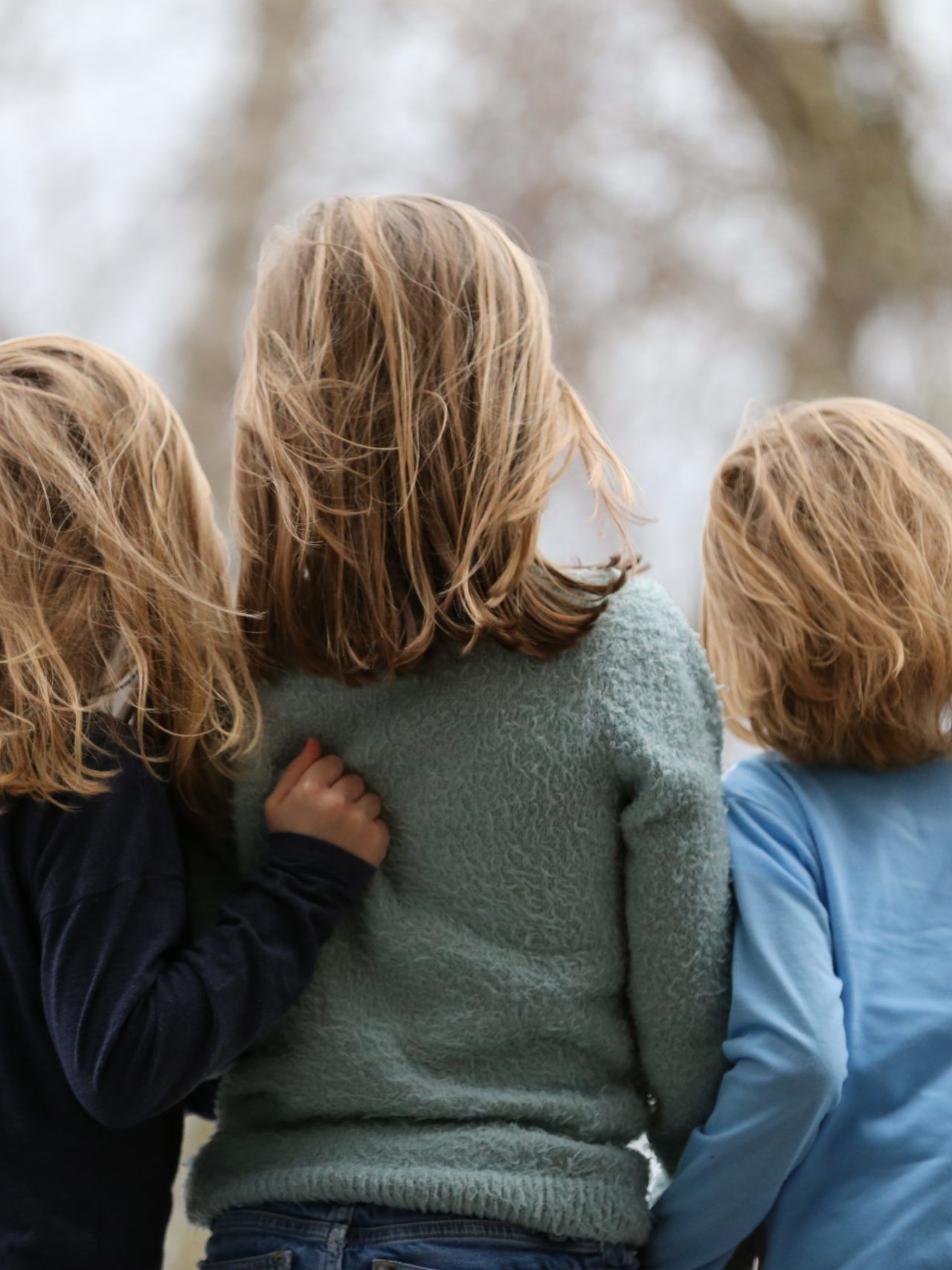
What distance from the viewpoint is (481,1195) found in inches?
30.5

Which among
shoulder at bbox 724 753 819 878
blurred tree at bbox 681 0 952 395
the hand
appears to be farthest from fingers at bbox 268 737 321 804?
blurred tree at bbox 681 0 952 395

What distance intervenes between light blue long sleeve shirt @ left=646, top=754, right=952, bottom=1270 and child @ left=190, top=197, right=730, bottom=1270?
4cm

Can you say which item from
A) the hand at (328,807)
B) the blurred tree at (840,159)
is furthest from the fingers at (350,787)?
the blurred tree at (840,159)

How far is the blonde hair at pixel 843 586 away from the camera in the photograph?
0.92 m

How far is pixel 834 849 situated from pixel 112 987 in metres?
0.51

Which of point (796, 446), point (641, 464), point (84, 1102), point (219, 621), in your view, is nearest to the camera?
point (84, 1102)

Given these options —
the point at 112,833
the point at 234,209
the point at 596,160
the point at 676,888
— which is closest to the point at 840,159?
the point at 596,160

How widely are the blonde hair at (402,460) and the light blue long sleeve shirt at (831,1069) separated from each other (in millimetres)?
256

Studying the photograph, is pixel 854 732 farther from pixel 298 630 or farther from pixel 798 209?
pixel 798 209

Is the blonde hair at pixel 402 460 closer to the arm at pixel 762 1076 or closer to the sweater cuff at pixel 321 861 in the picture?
the sweater cuff at pixel 321 861

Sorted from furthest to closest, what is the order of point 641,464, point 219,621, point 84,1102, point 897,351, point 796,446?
point 897,351
point 641,464
point 796,446
point 219,621
point 84,1102

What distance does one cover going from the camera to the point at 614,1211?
2.62ft

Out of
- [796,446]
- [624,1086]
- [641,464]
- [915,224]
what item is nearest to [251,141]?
[641,464]

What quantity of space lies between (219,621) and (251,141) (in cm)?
165
